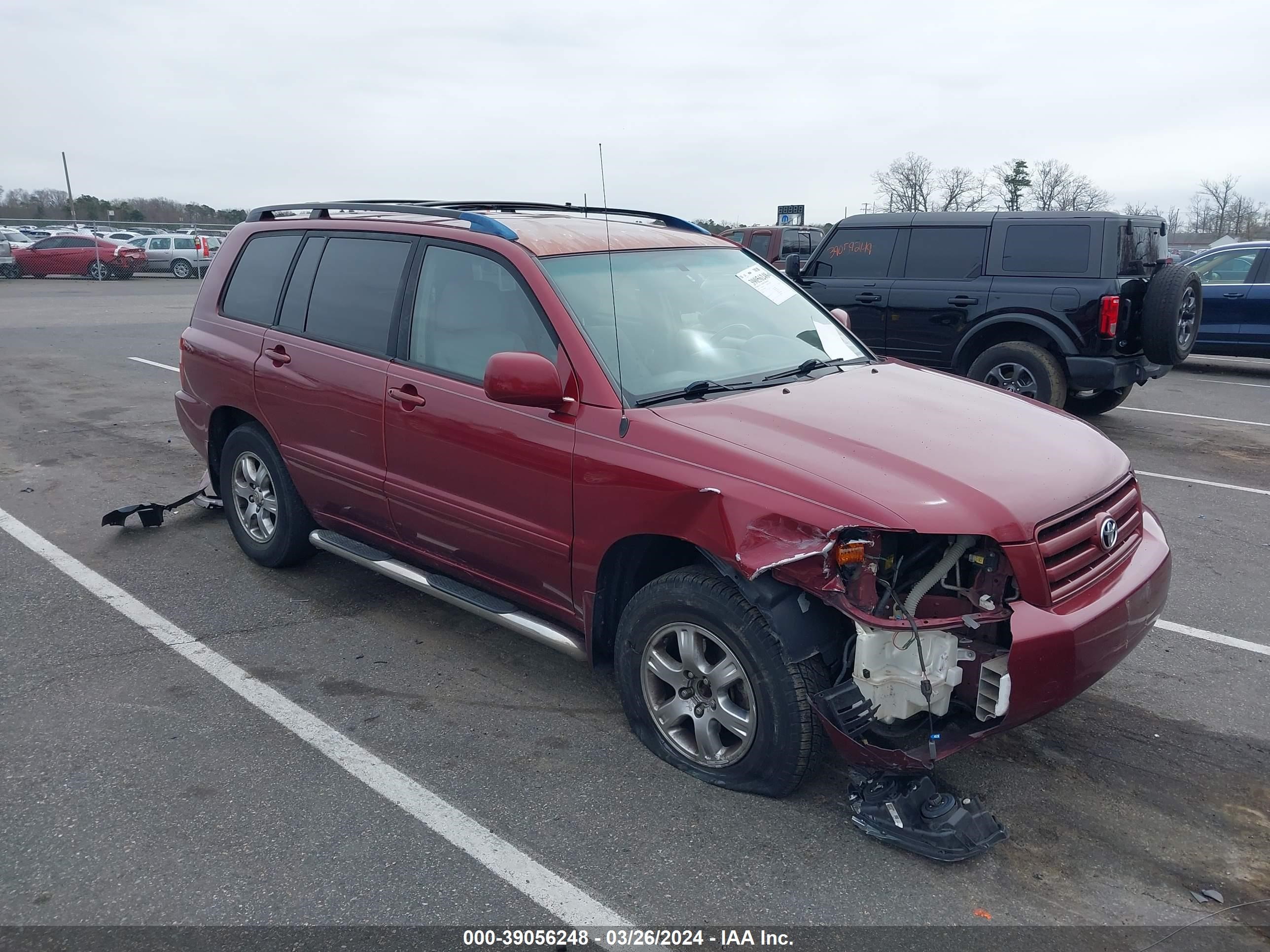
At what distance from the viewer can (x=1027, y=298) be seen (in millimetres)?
8891

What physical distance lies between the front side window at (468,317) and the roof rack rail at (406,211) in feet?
0.42

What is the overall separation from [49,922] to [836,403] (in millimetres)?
2952

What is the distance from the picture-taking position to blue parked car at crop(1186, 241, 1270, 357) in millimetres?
12297

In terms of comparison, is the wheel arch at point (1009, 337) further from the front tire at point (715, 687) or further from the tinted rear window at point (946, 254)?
the front tire at point (715, 687)

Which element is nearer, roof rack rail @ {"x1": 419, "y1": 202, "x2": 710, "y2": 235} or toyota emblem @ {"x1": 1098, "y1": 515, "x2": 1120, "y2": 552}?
toyota emblem @ {"x1": 1098, "y1": 515, "x2": 1120, "y2": 552}

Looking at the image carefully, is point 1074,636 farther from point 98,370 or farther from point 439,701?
point 98,370

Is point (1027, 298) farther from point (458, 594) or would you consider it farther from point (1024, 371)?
point (458, 594)

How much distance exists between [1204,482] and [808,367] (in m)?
4.99

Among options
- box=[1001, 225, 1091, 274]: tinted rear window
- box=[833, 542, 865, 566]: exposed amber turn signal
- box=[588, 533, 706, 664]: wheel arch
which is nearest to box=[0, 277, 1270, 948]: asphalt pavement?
box=[588, 533, 706, 664]: wheel arch

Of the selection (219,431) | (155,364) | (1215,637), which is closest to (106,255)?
(155,364)

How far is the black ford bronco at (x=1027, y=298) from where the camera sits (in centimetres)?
862

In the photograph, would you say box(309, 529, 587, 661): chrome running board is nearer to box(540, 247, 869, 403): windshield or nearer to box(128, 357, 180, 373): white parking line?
box(540, 247, 869, 403): windshield

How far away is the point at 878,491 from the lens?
2.96 meters

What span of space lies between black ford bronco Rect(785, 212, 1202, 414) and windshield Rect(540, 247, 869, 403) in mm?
4710
